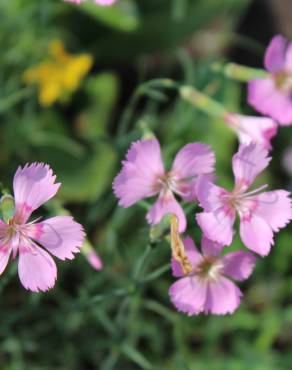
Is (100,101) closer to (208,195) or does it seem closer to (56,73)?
(56,73)

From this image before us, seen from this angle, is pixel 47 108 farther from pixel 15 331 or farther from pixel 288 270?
pixel 288 270

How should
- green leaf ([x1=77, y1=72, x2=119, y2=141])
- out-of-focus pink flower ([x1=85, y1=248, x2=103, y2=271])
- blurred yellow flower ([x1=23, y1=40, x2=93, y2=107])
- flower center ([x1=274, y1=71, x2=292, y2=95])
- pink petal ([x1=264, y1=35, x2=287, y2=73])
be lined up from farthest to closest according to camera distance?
green leaf ([x1=77, y1=72, x2=119, y2=141])
blurred yellow flower ([x1=23, y1=40, x2=93, y2=107])
flower center ([x1=274, y1=71, x2=292, y2=95])
pink petal ([x1=264, y1=35, x2=287, y2=73])
out-of-focus pink flower ([x1=85, y1=248, x2=103, y2=271])

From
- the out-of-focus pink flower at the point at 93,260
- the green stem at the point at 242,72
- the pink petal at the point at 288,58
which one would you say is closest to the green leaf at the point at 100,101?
the green stem at the point at 242,72

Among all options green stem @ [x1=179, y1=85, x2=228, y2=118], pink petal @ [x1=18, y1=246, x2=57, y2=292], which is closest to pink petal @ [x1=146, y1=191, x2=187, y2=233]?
pink petal @ [x1=18, y1=246, x2=57, y2=292]

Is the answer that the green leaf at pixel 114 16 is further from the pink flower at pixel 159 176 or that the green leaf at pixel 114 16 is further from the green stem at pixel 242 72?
the pink flower at pixel 159 176

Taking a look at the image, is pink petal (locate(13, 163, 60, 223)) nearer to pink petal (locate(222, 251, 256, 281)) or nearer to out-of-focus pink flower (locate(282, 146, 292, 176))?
pink petal (locate(222, 251, 256, 281))

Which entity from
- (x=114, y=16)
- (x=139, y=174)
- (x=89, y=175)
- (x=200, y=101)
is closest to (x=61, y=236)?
(x=139, y=174)

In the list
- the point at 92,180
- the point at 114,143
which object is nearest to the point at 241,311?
the point at 92,180
